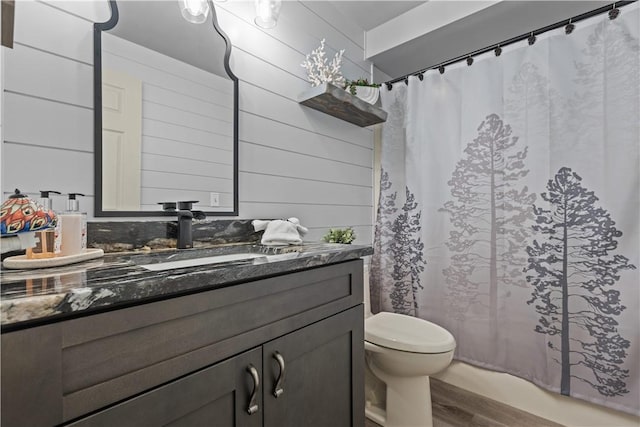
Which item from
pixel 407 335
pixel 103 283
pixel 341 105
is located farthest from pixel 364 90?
pixel 103 283

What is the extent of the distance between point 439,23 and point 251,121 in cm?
134

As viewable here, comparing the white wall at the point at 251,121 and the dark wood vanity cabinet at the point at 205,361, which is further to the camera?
the white wall at the point at 251,121

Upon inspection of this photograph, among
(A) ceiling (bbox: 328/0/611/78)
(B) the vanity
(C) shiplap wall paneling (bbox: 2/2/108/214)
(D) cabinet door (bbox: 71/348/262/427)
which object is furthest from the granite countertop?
(A) ceiling (bbox: 328/0/611/78)

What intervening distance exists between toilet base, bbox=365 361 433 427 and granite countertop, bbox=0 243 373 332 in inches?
39.1

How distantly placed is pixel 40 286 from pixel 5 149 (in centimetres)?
56

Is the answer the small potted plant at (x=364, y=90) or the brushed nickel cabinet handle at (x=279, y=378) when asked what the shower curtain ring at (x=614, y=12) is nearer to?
the small potted plant at (x=364, y=90)

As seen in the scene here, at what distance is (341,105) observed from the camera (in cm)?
179

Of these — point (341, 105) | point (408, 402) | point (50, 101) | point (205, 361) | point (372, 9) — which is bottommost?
point (408, 402)

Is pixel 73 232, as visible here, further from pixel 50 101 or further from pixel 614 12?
pixel 614 12

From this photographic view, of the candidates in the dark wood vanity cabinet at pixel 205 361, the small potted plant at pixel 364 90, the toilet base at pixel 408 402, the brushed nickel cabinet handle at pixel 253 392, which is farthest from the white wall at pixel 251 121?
the toilet base at pixel 408 402

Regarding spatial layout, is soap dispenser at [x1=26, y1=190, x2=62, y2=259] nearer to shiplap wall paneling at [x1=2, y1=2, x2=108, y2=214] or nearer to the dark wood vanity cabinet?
shiplap wall paneling at [x1=2, y1=2, x2=108, y2=214]

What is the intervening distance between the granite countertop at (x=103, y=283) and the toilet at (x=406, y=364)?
80 cm

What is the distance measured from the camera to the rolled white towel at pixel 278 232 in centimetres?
135

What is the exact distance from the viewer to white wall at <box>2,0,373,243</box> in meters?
0.90
